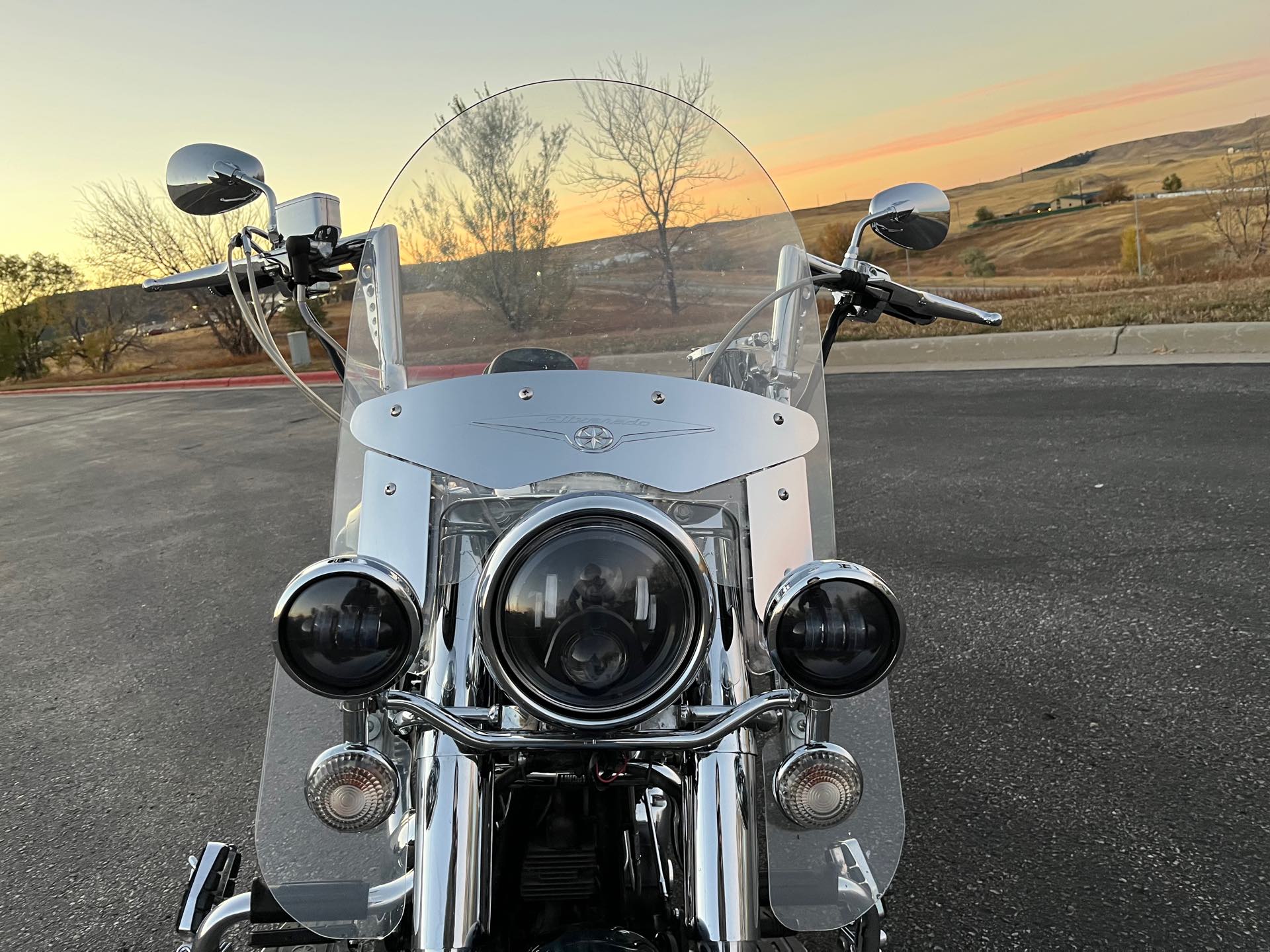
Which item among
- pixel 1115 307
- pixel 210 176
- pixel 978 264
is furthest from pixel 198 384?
pixel 210 176

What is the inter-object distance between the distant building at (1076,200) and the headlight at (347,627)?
25039 mm

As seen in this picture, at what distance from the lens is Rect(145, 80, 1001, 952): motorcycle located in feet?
4.51

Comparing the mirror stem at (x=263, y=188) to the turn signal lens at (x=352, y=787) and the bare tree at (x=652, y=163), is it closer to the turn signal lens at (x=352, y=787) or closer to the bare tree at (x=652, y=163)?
the bare tree at (x=652, y=163)

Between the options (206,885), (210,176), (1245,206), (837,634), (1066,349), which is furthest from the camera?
(1245,206)

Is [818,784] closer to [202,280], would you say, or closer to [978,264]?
[202,280]

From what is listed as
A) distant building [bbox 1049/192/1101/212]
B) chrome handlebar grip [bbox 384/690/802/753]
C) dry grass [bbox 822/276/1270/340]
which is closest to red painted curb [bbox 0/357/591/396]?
dry grass [bbox 822/276/1270/340]

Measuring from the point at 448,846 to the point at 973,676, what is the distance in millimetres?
2745

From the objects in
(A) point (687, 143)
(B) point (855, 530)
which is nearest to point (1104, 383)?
(B) point (855, 530)

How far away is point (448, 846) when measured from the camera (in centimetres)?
139

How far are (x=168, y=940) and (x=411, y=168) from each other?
2.04 m

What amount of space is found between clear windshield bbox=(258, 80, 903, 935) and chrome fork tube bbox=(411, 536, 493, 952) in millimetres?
312

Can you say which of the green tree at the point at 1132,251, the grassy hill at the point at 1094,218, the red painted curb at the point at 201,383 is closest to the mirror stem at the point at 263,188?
the red painted curb at the point at 201,383

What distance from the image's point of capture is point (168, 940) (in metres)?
2.49

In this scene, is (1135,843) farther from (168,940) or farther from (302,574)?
(168,940)
